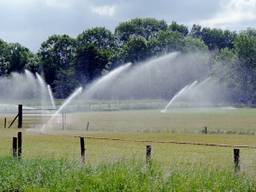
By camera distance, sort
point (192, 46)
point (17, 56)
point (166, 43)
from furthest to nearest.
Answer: point (17, 56)
point (166, 43)
point (192, 46)

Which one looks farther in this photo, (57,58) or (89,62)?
(57,58)

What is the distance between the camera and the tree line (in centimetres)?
11194

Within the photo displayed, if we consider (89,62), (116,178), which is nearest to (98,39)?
(89,62)

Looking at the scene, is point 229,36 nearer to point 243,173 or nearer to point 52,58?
point 52,58

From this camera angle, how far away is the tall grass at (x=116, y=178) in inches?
453

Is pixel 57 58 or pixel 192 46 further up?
pixel 192 46

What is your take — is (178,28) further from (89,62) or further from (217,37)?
(89,62)

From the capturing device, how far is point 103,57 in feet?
411

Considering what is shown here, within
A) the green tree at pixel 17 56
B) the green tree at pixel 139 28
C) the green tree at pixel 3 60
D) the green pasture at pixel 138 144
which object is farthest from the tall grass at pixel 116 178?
the green tree at pixel 139 28

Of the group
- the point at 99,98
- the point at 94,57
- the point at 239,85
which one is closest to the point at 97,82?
the point at 94,57

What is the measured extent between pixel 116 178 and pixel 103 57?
373 feet

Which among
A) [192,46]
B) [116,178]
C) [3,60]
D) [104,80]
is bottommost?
[116,178]

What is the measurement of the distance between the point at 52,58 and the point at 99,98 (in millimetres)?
19080

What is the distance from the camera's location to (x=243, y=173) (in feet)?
42.5
